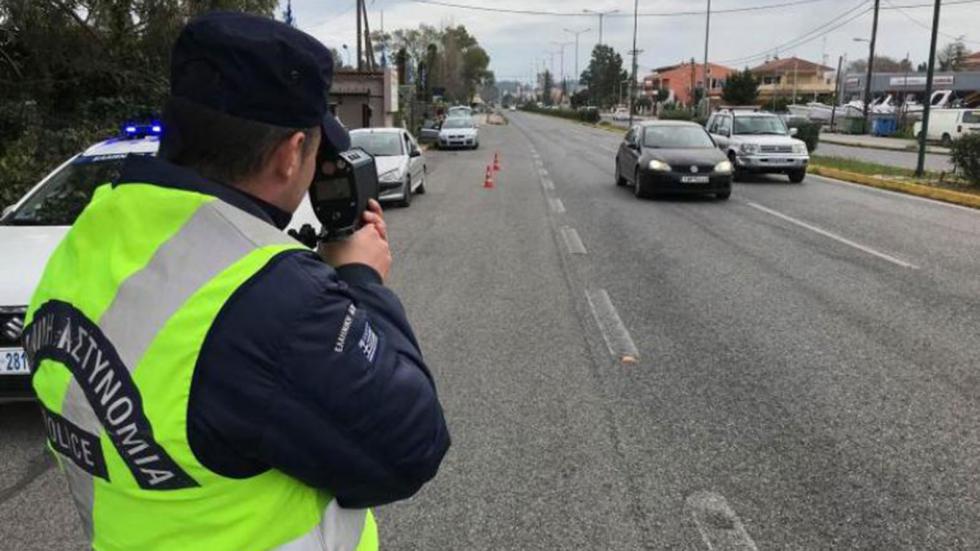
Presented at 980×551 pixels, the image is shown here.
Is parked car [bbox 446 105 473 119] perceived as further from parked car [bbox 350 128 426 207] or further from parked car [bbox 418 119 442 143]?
parked car [bbox 350 128 426 207]

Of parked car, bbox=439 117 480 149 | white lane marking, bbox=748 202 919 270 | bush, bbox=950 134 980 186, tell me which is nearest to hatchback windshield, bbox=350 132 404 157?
white lane marking, bbox=748 202 919 270

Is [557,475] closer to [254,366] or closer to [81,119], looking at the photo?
[254,366]

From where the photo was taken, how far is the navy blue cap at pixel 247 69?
4.27 feet

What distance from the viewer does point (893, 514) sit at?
369 centimetres

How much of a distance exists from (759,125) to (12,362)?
20173 mm

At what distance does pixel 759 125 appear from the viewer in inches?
853

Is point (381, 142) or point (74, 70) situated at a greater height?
point (74, 70)

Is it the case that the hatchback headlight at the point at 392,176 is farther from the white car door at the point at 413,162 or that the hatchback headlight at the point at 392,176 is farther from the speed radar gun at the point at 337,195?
the speed radar gun at the point at 337,195

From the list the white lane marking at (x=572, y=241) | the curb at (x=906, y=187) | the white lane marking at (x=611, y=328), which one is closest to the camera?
the white lane marking at (x=611, y=328)

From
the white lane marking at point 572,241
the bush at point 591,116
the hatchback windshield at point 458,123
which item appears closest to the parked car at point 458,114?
the hatchback windshield at point 458,123

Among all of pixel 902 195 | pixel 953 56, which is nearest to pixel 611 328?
pixel 902 195

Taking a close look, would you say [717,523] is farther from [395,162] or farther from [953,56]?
[953,56]

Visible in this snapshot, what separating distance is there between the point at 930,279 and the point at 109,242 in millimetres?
9320

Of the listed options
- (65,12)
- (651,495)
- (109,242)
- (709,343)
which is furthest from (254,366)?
(65,12)
